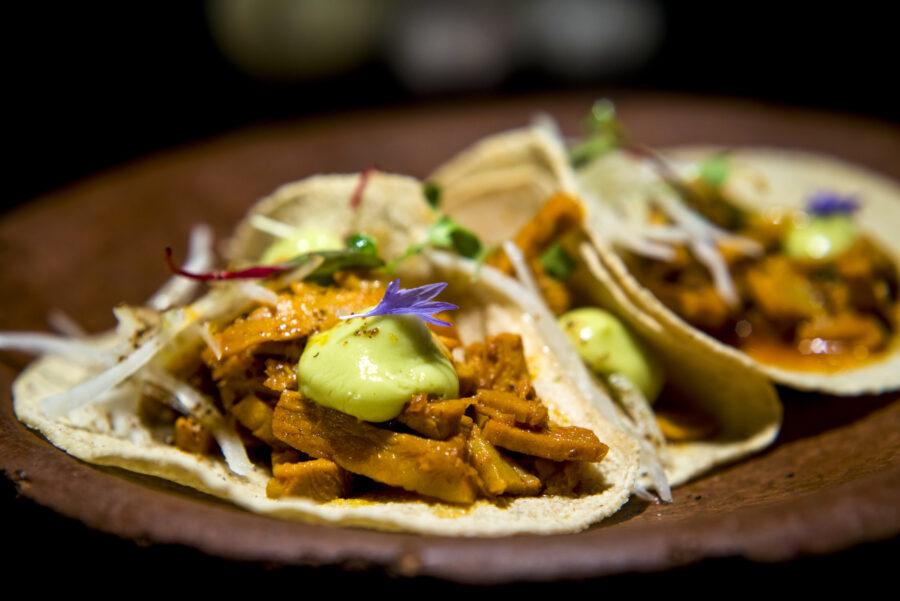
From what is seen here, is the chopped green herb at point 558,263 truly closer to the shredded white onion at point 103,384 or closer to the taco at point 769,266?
the taco at point 769,266

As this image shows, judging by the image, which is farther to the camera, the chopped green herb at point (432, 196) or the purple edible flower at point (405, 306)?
the chopped green herb at point (432, 196)

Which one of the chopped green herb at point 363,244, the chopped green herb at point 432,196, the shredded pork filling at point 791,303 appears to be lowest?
the shredded pork filling at point 791,303

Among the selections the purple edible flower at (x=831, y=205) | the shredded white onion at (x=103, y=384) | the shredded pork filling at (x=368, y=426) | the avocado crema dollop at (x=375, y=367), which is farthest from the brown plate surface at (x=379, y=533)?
the purple edible flower at (x=831, y=205)

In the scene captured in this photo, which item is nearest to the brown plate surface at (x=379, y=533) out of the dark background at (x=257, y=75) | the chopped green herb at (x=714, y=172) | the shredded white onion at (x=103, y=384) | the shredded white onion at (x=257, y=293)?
the shredded white onion at (x=103, y=384)

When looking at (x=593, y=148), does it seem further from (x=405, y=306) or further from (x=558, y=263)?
(x=405, y=306)

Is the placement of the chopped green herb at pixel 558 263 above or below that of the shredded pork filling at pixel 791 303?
above

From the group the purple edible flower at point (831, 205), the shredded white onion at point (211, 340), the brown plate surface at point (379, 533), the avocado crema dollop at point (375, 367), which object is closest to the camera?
the brown plate surface at point (379, 533)

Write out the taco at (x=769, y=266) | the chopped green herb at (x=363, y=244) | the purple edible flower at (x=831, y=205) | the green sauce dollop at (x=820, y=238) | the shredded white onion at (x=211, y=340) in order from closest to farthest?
the shredded white onion at (x=211, y=340)
the chopped green herb at (x=363, y=244)
the taco at (x=769, y=266)
the green sauce dollop at (x=820, y=238)
the purple edible flower at (x=831, y=205)

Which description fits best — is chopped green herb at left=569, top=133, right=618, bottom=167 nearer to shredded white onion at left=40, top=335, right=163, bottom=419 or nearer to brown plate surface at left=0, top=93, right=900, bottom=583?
brown plate surface at left=0, top=93, right=900, bottom=583
